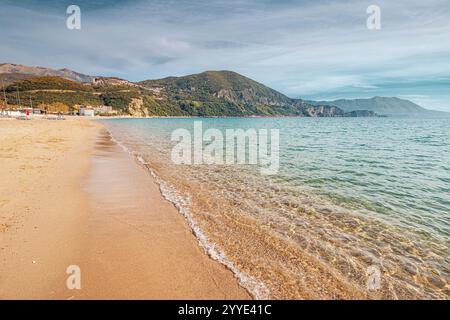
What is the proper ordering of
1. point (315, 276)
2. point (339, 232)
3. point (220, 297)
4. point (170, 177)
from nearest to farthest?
point (220, 297), point (315, 276), point (339, 232), point (170, 177)

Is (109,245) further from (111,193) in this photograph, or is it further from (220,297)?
(111,193)

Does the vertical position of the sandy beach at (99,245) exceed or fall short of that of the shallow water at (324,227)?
it exceeds it

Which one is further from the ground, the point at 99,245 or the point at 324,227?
the point at 99,245

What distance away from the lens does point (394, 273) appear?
599cm

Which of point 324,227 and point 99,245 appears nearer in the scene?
point 99,245

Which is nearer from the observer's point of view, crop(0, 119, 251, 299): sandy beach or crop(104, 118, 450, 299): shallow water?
crop(0, 119, 251, 299): sandy beach

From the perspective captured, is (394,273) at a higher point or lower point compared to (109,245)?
lower

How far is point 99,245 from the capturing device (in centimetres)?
658

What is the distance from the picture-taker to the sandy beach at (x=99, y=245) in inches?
193

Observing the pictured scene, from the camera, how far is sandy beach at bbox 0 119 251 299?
491cm

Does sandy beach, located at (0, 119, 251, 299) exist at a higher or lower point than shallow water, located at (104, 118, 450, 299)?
higher

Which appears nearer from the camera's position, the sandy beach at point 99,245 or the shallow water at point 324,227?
the sandy beach at point 99,245

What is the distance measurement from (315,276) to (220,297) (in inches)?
86.6
